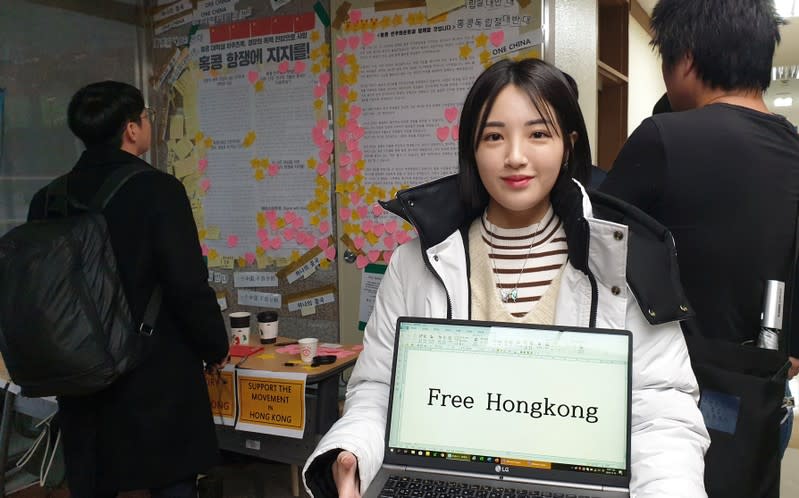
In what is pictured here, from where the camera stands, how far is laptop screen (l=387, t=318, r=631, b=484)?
0.90 metres

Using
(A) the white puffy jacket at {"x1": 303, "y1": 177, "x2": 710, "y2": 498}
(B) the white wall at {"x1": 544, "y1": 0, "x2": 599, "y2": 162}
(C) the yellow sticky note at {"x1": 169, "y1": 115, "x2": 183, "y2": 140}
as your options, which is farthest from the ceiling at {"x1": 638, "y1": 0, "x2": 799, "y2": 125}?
(A) the white puffy jacket at {"x1": 303, "y1": 177, "x2": 710, "y2": 498}

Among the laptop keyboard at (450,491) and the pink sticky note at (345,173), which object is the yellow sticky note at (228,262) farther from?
the laptop keyboard at (450,491)

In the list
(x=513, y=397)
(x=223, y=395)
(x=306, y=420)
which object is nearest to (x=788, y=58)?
(x=306, y=420)

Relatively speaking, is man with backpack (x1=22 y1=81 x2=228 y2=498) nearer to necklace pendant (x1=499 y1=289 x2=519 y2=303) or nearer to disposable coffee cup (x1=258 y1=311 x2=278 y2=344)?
disposable coffee cup (x1=258 y1=311 x2=278 y2=344)

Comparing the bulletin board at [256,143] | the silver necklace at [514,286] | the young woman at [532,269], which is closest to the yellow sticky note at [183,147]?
the bulletin board at [256,143]

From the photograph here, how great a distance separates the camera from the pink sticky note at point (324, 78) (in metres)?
2.79

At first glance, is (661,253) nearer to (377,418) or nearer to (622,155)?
(622,155)

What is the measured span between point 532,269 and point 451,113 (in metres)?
1.54

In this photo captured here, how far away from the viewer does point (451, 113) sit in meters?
2.54

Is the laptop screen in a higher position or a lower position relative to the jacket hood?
lower

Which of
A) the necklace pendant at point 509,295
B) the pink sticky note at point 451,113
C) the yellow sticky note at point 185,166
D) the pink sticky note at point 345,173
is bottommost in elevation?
the necklace pendant at point 509,295

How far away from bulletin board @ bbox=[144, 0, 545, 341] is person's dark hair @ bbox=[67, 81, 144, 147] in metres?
1.06

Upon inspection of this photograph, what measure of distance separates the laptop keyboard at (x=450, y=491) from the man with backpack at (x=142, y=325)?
1.06 meters

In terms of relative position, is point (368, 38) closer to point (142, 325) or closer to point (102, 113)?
point (102, 113)
